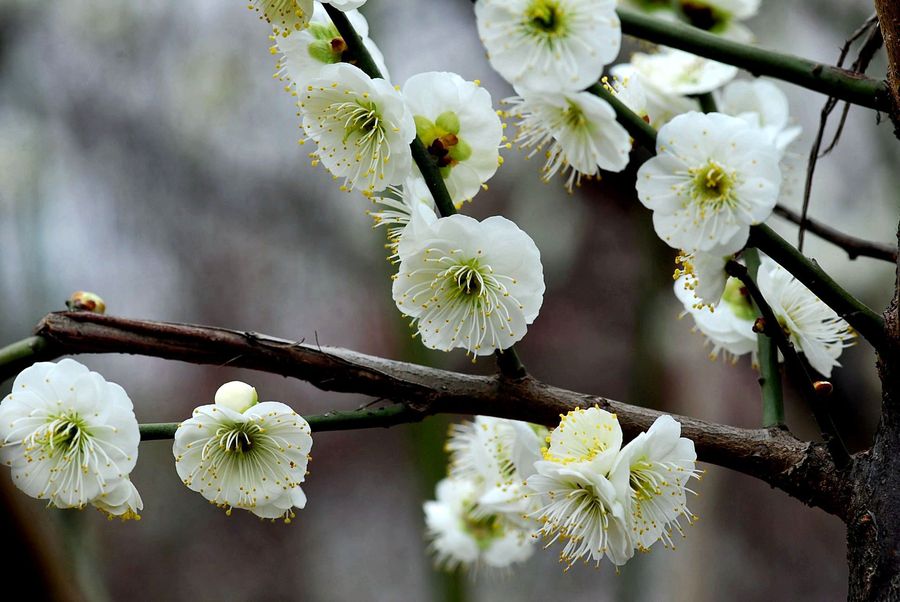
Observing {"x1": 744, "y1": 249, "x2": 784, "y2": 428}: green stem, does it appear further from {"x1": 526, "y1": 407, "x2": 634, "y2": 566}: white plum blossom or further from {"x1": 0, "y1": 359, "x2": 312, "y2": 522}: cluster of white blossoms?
{"x1": 0, "y1": 359, "x2": 312, "y2": 522}: cluster of white blossoms

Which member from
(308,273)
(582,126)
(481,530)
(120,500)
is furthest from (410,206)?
(308,273)

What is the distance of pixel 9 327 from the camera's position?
2436 millimetres

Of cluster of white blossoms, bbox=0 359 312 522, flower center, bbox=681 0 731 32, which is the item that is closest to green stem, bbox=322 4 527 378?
cluster of white blossoms, bbox=0 359 312 522

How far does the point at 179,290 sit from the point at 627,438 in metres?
3.14

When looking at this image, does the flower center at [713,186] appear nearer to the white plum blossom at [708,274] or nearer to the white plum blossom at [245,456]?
the white plum blossom at [708,274]

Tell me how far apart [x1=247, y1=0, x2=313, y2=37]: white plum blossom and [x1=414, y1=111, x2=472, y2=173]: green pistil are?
5.2 inches

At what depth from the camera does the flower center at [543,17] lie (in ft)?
2.38

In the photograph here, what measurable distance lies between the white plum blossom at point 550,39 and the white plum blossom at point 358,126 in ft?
0.33

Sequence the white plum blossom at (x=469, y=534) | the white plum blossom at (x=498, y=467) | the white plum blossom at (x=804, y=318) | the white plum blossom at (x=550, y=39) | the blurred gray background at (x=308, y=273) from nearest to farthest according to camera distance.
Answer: the white plum blossom at (x=550, y=39), the white plum blossom at (x=804, y=318), the white plum blossom at (x=498, y=467), the white plum blossom at (x=469, y=534), the blurred gray background at (x=308, y=273)

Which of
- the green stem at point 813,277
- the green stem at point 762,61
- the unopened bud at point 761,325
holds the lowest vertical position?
the unopened bud at point 761,325

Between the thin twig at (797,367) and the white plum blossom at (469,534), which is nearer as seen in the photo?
the thin twig at (797,367)

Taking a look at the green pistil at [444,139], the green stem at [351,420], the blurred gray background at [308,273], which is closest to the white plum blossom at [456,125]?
the green pistil at [444,139]

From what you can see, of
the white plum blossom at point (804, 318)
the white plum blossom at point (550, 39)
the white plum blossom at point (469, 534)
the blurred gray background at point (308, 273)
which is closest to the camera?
the white plum blossom at point (550, 39)

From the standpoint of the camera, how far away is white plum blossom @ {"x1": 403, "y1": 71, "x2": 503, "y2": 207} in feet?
2.70
